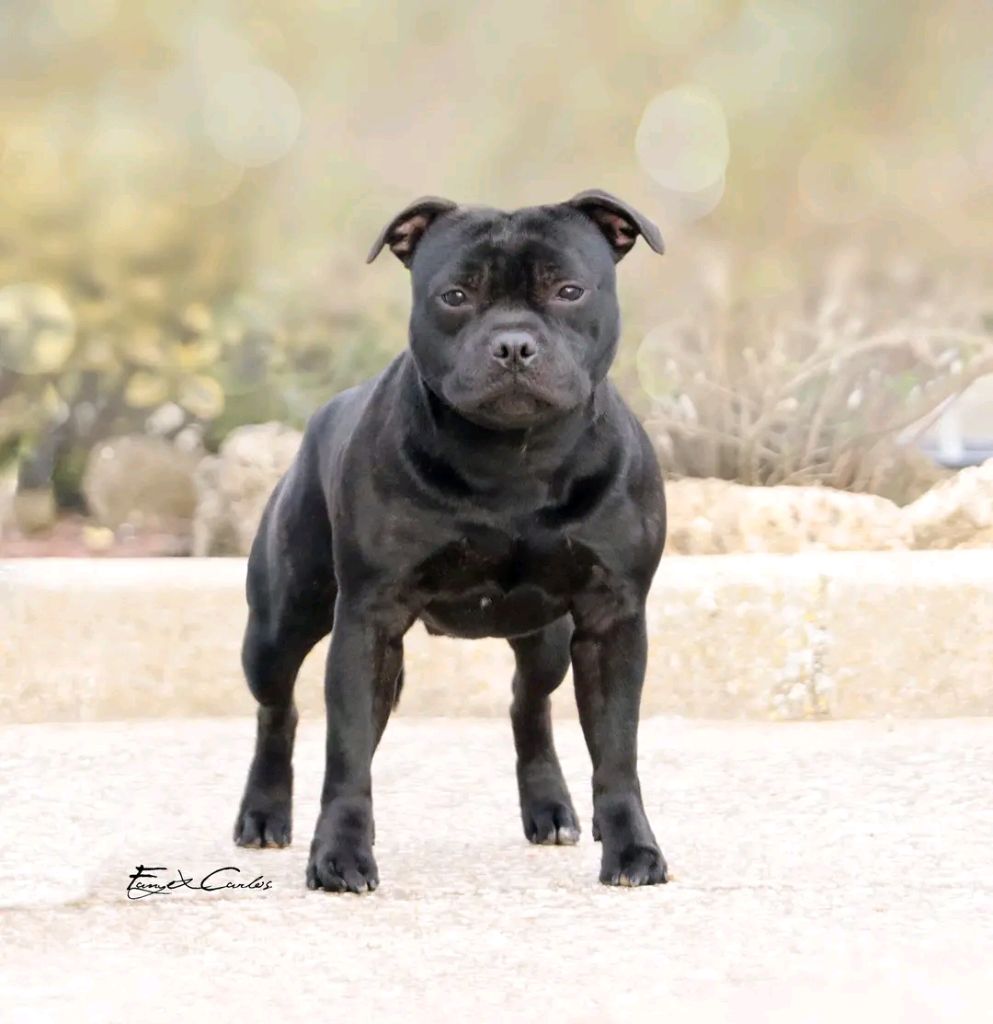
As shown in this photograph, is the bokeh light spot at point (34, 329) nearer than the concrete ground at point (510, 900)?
No

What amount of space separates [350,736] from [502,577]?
16.8 inches

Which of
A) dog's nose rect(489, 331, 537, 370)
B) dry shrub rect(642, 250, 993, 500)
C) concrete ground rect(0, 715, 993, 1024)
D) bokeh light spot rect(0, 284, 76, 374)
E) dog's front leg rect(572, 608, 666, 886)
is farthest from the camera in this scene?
bokeh light spot rect(0, 284, 76, 374)

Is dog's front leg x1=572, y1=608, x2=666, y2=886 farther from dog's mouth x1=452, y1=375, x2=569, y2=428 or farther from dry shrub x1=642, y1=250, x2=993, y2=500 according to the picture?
dry shrub x1=642, y1=250, x2=993, y2=500

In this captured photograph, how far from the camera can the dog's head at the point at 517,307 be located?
3812 millimetres

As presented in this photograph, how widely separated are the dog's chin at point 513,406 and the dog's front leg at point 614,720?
0.46 meters

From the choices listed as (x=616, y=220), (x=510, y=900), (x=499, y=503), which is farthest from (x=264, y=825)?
(x=616, y=220)

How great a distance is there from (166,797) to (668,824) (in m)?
1.35

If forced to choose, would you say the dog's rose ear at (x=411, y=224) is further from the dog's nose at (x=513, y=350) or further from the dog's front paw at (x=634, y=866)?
the dog's front paw at (x=634, y=866)

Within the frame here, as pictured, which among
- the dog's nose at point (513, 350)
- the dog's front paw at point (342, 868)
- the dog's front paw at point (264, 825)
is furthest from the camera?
the dog's front paw at point (264, 825)

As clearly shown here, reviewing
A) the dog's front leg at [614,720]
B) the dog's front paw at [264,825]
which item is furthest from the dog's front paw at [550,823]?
the dog's front paw at [264,825]

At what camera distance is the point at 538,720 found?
4645 millimetres

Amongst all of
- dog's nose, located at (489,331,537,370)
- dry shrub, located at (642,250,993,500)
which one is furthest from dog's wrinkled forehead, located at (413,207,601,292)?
dry shrub, located at (642,250,993,500)

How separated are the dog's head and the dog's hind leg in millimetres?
809

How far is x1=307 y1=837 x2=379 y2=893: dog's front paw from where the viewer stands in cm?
392
